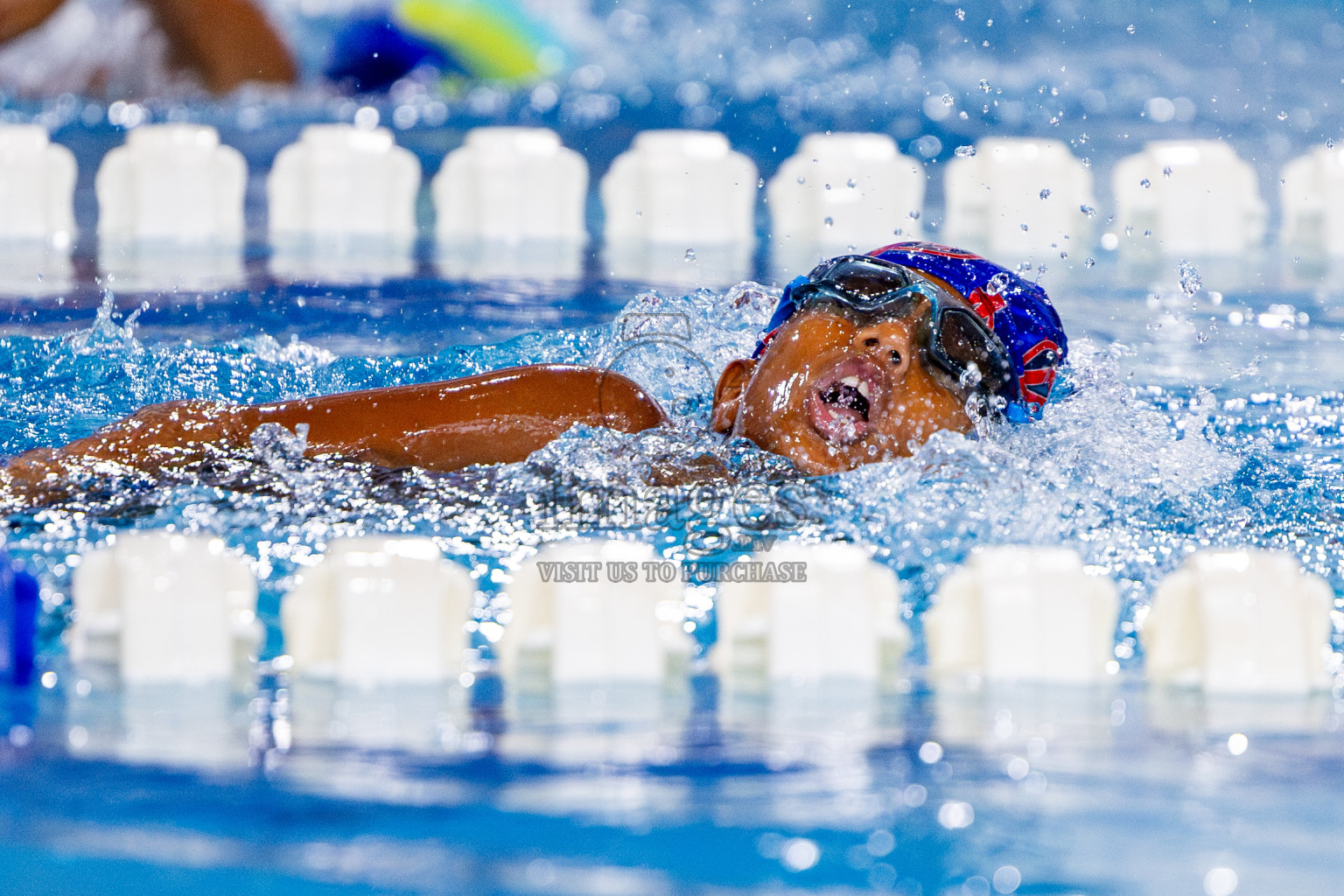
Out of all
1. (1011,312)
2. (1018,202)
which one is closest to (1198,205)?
(1018,202)

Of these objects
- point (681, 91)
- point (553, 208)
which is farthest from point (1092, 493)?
point (681, 91)

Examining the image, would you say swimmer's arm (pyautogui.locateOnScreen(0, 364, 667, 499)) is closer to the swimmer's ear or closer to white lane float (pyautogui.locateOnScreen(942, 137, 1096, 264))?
the swimmer's ear

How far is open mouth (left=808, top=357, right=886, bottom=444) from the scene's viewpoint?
2.33 meters

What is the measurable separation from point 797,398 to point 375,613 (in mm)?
901

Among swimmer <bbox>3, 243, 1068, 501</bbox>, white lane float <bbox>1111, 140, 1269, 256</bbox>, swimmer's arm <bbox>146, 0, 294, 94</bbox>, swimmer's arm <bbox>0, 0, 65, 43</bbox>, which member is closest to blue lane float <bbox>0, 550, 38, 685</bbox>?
swimmer <bbox>3, 243, 1068, 501</bbox>

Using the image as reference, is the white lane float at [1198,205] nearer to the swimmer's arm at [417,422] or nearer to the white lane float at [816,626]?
the swimmer's arm at [417,422]

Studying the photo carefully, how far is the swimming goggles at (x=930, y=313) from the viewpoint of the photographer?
2.39m

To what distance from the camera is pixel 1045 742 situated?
1.53 metres

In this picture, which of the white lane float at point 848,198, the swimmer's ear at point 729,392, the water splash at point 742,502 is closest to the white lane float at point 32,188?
the white lane float at point 848,198

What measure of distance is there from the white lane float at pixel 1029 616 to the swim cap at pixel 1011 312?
818 millimetres

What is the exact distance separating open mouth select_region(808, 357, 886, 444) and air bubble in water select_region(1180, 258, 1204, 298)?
103 inches

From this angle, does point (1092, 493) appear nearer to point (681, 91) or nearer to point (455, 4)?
point (681, 91)

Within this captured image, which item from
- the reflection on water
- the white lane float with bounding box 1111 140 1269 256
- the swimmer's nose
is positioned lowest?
the reflection on water

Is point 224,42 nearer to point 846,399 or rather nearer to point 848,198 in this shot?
point 848,198
